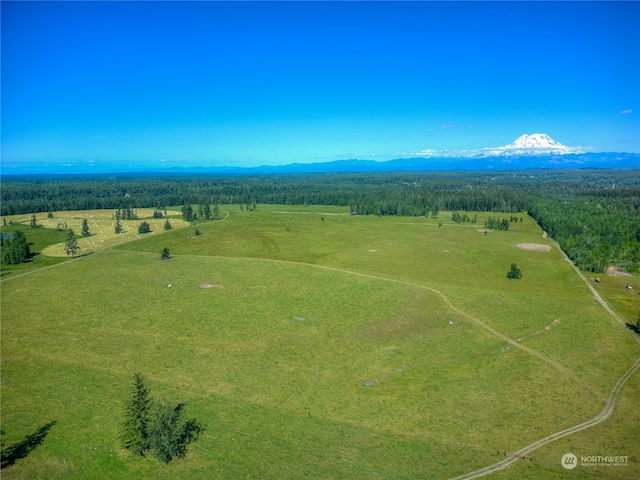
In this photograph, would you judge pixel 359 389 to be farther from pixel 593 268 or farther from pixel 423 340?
pixel 593 268

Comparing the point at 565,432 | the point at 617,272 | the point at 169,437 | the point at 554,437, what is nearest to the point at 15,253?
the point at 169,437

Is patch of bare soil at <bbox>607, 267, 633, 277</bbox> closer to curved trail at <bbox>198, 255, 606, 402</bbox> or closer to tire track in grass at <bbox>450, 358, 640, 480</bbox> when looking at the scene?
curved trail at <bbox>198, 255, 606, 402</bbox>

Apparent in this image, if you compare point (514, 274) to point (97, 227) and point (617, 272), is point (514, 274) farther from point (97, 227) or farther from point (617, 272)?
point (97, 227)

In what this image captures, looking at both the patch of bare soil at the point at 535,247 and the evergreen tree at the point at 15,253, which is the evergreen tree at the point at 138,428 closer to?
the evergreen tree at the point at 15,253

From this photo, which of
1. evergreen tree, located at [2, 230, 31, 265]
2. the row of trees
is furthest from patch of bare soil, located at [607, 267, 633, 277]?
evergreen tree, located at [2, 230, 31, 265]

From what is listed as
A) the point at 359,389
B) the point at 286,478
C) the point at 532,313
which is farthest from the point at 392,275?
the point at 286,478
